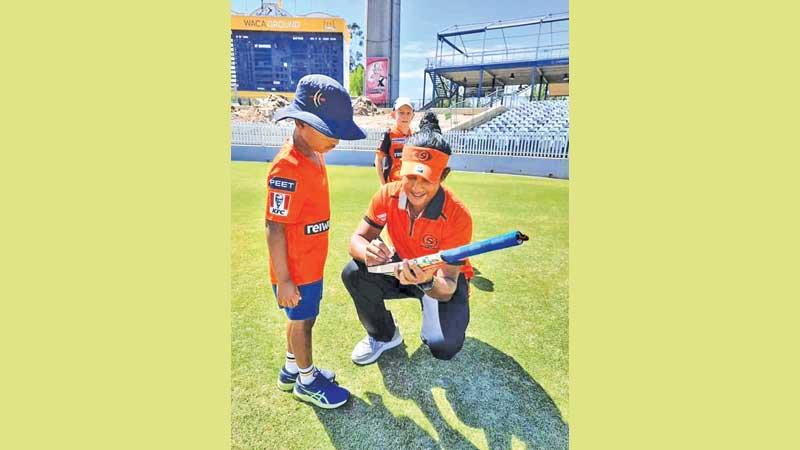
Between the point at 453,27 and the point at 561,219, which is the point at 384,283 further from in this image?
the point at 561,219

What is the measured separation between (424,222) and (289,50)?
107 inches

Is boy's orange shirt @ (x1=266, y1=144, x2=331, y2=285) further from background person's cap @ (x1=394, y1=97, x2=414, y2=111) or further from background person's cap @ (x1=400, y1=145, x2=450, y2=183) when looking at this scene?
background person's cap @ (x1=394, y1=97, x2=414, y2=111)

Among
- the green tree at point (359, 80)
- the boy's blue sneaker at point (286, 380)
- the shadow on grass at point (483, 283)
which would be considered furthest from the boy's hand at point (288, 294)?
the green tree at point (359, 80)

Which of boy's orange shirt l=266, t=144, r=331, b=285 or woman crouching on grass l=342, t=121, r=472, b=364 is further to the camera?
woman crouching on grass l=342, t=121, r=472, b=364

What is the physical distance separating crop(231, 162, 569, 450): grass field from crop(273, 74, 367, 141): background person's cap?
1.38 metres

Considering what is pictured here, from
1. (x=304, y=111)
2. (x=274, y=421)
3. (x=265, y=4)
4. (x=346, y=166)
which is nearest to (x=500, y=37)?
(x=265, y=4)

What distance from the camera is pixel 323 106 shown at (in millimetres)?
1444

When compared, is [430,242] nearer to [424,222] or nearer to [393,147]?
[424,222]

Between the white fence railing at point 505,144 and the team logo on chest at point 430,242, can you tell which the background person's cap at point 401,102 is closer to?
the team logo on chest at point 430,242

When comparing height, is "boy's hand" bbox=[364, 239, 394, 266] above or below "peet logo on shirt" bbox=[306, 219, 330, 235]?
below

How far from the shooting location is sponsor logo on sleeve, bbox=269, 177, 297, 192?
1438 millimetres

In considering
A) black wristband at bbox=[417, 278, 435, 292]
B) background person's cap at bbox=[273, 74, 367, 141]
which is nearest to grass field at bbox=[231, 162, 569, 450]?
black wristband at bbox=[417, 278, 435, 292]

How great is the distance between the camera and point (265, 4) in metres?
2.61

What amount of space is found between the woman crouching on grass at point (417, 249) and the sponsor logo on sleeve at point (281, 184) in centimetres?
54
